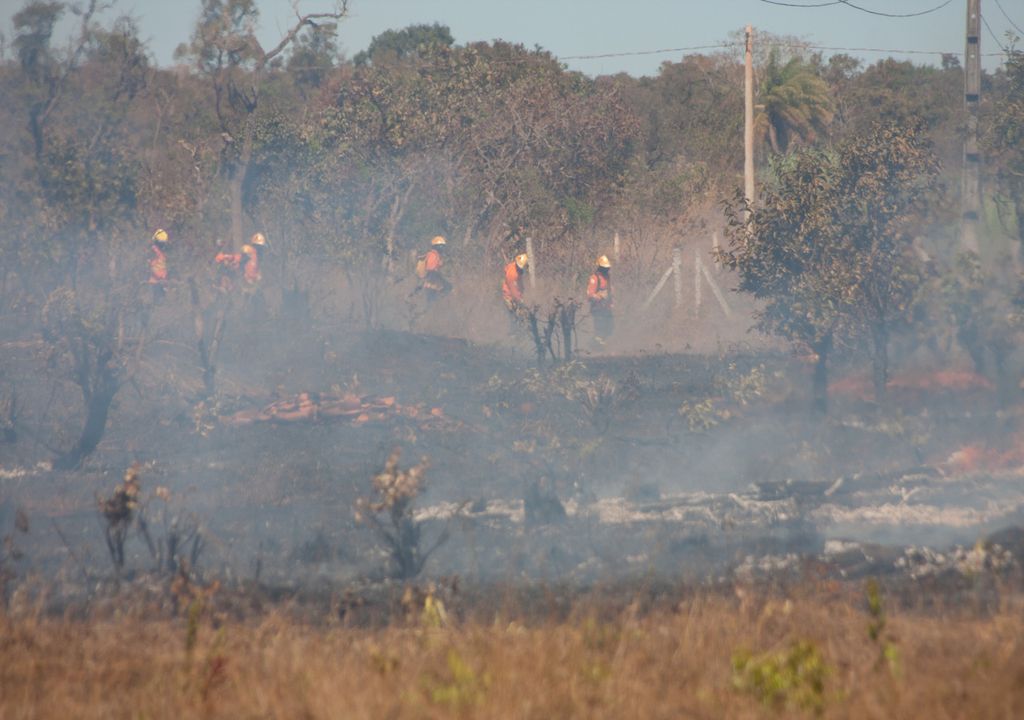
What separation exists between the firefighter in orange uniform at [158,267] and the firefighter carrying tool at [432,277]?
487 cm

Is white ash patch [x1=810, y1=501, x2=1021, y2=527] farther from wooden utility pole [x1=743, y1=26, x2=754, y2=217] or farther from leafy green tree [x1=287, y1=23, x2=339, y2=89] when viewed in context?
leafy green tree [x1=287, y1=23, x2=339, y2=89]

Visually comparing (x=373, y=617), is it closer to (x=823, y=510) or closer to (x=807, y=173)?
(x=823, y=510)

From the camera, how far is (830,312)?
47.9ft

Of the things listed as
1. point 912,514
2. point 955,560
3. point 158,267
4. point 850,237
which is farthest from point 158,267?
point 955,560

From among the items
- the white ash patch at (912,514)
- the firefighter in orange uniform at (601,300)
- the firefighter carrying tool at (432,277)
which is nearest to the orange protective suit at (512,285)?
the firefighter in orange uniform at (601,300)

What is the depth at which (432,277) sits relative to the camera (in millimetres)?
22297

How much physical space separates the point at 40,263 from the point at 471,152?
30.9 ft

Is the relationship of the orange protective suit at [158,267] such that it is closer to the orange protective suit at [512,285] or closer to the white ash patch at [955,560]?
the orange protective suit at [512,285]

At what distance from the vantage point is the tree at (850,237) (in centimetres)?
1445

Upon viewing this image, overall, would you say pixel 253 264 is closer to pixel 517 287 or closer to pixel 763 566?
pixel 517 287

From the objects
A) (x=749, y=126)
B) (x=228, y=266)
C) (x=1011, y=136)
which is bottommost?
(x=228, y=266)

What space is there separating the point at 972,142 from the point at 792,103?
992 centimetres

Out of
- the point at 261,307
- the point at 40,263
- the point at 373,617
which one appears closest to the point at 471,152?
the point at 261,307

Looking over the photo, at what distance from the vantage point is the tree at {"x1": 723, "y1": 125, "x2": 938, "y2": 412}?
14.5 metres
